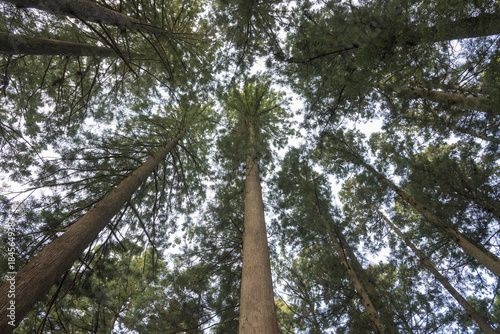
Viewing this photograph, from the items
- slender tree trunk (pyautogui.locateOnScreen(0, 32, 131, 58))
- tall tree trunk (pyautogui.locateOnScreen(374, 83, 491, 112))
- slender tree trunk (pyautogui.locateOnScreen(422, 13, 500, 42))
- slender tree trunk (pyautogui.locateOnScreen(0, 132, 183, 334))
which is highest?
slender tree trunk (pyautogui.locateOnScreen(0, 32, 131, 58))

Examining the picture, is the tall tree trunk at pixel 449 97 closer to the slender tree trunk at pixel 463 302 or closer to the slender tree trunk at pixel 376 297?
the slender tree trunk at pixel 376 297

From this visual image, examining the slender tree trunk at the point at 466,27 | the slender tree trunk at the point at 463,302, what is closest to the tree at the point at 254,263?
the slender tree trunk at the point at 466,27

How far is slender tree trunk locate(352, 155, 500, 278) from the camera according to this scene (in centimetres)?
446

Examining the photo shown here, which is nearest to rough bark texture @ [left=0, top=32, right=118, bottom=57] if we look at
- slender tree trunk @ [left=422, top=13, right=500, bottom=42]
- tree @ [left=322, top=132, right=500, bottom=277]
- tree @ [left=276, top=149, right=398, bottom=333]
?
tree @ [left=276, top=149, right=398, bottom=333]

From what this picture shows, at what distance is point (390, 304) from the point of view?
5.90 meters

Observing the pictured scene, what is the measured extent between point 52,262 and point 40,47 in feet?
13.9

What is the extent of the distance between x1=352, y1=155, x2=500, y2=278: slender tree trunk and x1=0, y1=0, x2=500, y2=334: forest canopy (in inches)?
1.5

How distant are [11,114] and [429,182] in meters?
12.1

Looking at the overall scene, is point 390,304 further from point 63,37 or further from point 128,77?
point 63,37

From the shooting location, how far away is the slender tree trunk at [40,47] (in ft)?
12.1

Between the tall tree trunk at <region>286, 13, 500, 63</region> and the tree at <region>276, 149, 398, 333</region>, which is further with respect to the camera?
the tree at <region>276, 149, 398, 333</region>

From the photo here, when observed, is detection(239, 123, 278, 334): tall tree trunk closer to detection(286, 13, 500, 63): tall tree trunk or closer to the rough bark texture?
detection(286, 13, 500, 63): tall tree trunk

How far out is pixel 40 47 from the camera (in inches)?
164

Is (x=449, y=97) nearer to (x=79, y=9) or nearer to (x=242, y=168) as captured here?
(x=242, y=168)
